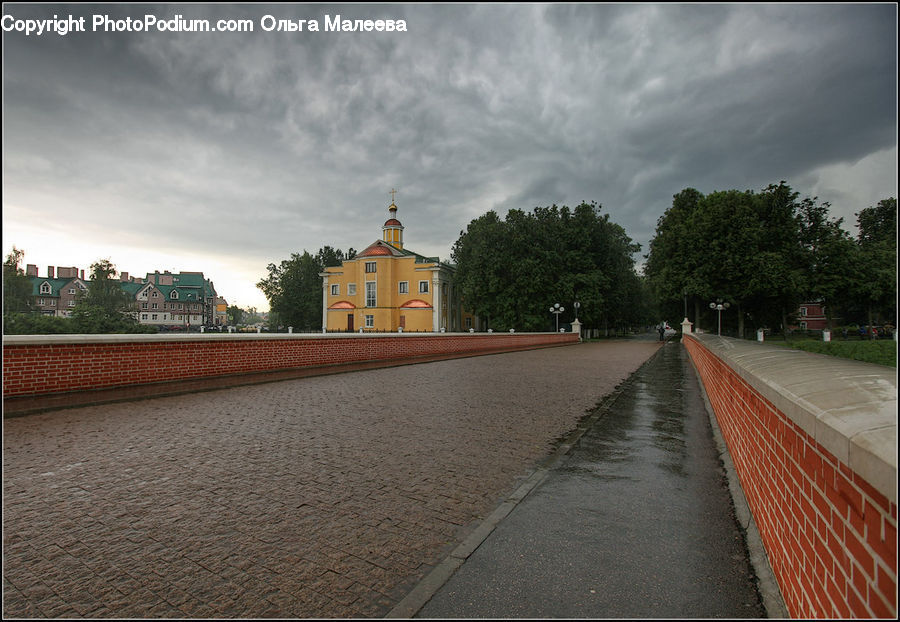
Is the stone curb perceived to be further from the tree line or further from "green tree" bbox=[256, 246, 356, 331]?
"green tree" bbox=[256, 246, 356, 331]

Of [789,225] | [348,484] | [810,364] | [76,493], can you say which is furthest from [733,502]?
[789,225]

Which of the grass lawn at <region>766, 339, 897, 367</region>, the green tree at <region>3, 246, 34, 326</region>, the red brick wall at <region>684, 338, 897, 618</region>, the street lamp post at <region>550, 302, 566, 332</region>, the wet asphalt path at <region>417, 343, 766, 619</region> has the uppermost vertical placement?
the green tree at <region>3, 246, 34, 326</region>

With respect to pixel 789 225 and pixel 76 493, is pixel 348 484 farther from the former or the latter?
pixel 789 225

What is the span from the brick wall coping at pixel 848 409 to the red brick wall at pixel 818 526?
0.07m

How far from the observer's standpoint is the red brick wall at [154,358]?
22.9 ft

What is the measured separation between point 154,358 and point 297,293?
5969 cm

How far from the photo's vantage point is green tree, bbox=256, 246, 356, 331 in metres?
65.6

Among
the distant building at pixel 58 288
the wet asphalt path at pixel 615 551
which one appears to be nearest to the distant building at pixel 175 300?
the distant building at pixel 58 288

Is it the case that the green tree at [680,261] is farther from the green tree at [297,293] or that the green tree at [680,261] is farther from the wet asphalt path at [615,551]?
the green tree at [297,293]

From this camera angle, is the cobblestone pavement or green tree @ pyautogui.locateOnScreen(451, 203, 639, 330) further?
green tree @ pyautogui.locateOnScreen(451, 203, 639, 330)

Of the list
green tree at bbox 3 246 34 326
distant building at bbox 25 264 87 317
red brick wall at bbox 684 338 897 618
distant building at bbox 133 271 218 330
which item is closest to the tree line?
red brick wall at bbox 684 338 897 618

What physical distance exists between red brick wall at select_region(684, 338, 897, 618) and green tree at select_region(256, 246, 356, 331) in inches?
2554

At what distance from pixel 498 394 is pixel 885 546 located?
27.1 ft

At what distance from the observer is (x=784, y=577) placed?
2.29 metres
